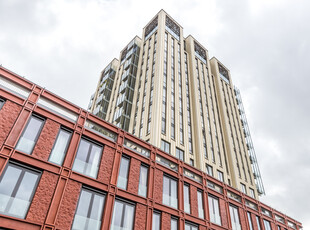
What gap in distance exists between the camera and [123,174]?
17.8m

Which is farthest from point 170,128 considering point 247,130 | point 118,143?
point 247,130

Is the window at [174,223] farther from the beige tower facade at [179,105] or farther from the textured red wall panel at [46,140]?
the textured red wall panel at [46,140]

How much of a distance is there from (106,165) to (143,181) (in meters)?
3.47

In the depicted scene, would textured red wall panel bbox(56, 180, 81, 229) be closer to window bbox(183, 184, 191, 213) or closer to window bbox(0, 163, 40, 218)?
window bbox(0, 163, 40, 218)

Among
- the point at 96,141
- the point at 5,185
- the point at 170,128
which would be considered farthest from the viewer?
the point at 170,128

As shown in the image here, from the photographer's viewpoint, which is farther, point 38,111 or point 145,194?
point 145,194

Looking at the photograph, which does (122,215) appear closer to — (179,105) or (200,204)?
(200,204)

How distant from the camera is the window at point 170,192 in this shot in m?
19.3

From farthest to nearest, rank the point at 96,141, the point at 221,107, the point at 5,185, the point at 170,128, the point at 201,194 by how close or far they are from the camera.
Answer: the point at 221,107 < the point at 170,128 < the point at 201,194 < the point at 96,141 < the point at 5,185

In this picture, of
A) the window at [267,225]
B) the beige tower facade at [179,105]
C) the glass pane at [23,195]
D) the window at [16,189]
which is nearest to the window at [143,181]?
the window at [16,189]

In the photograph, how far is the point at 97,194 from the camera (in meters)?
15.6

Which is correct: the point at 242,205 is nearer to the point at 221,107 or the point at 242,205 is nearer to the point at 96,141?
the point at 96,141

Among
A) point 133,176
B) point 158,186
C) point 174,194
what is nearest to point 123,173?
point 133,176

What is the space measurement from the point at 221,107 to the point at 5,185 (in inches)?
1569
